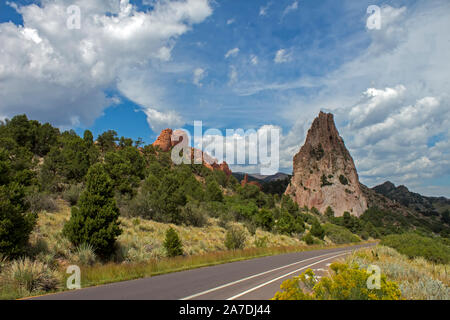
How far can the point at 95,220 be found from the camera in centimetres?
1598

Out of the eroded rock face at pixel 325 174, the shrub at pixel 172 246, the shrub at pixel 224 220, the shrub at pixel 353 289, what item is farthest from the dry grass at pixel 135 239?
the eroded rock face at pixel 325 174

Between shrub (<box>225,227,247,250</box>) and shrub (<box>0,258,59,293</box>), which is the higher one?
shrub (<box>0,258,59,293</box>)

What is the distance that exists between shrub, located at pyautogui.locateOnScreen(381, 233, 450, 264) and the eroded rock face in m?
91.2

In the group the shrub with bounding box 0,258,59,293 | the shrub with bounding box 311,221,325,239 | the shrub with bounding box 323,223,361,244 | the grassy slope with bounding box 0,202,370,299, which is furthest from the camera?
the shrub with bounding box 323,223,361,244

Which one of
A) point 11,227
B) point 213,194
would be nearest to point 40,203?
point 11,227

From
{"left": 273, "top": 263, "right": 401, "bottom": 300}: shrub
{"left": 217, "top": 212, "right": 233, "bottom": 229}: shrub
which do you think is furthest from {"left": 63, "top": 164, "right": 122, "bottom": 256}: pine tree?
{"left": 217, "top": 212, "right": 233, "bottom": 229}: shrub

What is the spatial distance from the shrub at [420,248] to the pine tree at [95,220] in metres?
18.6

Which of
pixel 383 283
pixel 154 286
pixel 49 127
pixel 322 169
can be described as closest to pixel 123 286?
pixel 154 286

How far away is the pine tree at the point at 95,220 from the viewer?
15.7m

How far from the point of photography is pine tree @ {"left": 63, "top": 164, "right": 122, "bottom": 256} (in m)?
15.7

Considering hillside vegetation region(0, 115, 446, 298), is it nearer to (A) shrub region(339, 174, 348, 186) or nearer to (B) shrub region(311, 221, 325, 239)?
(B) shrub region(311, 221, 325, 239)

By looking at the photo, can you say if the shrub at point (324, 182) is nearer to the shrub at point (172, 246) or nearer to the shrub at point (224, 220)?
the shrub at point (224, 220)
